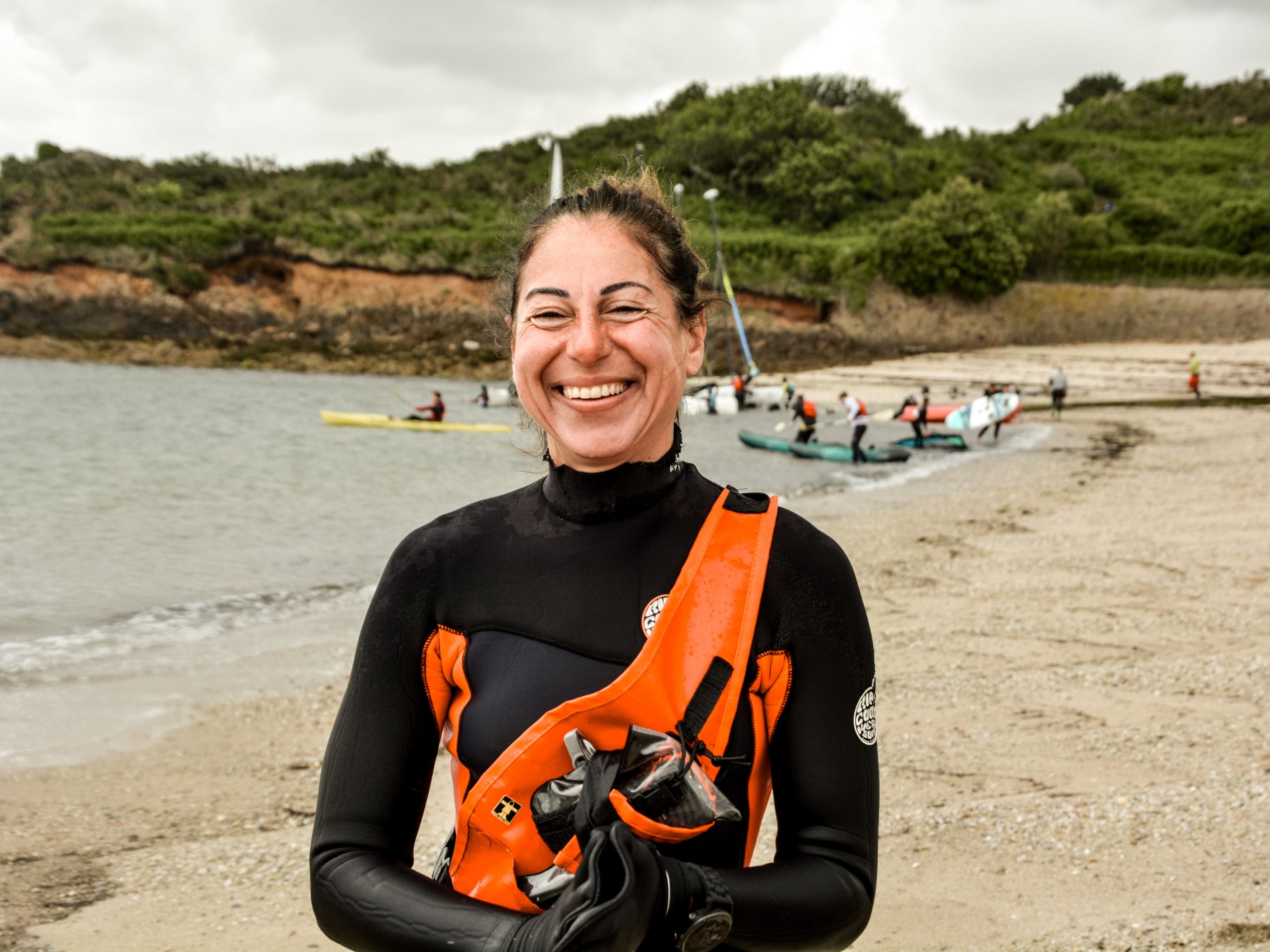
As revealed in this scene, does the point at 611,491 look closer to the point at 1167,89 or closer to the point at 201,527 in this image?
the point at 201,527

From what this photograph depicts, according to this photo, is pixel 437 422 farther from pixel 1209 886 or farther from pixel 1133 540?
pixel 1209 886

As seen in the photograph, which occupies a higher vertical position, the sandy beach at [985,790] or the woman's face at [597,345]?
the woman's face at [597,345]

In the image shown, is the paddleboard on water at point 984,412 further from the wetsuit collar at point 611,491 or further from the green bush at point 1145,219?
the green bush at point 1145,219

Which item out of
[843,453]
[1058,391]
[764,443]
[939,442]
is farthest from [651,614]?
[1058,391]

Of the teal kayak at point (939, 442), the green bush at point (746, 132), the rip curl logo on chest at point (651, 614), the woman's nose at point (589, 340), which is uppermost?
the green bush at point (746, 132)

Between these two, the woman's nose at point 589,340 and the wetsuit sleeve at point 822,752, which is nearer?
the wetsuit sleeve at point 822,752

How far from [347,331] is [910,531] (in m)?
46.3

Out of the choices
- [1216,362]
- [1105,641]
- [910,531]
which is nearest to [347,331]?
[1216,362]

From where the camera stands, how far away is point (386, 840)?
5.04ft

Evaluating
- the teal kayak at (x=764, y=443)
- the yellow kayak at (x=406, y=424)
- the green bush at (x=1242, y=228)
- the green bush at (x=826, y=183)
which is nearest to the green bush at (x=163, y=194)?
the green bush at (x=826, y=183)

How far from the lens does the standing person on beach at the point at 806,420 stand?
877 inches

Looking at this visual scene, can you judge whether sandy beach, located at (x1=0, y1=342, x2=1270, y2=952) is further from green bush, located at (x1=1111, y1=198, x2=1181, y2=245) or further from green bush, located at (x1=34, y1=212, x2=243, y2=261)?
green bush, located at (x1=34, y1=212, x2=243, y2=261)

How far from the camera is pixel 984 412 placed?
24.1 meters

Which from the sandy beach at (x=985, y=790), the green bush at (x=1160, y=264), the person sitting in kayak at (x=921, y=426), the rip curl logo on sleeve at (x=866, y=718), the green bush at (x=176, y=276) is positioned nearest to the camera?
the rip curl logo on sleeve at (x=866, y=718)
